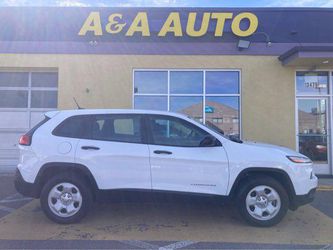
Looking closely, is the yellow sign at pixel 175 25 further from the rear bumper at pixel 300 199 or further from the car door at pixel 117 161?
the rear bumper at pixel 300 199

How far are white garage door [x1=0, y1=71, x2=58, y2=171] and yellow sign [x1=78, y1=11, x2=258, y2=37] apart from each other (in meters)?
1.94

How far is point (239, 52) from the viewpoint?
1086 cm

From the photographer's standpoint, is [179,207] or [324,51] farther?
[324,51]

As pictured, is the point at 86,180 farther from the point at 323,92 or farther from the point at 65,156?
the point at 323,92

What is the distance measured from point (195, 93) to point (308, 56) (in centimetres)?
320

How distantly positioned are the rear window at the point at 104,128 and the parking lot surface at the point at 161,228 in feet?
3.05

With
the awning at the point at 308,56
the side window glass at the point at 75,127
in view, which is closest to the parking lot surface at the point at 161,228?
the side window glass at the point at 75,127

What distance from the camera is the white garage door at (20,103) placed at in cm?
1132

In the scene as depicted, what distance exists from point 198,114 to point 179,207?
14.6ft

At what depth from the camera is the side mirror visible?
5793mm

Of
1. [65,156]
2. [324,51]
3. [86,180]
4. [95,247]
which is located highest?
[324,51]

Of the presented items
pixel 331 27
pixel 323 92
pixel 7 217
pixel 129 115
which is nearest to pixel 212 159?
pixel 129 115

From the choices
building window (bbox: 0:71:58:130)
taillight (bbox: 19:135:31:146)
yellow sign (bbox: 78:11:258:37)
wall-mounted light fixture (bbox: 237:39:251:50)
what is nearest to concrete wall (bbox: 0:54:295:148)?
wall-mounted light fixture (bbox: 237:39:251:50)

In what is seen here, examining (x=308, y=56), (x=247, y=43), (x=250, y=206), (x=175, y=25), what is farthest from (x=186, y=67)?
(x=250, y=206)
